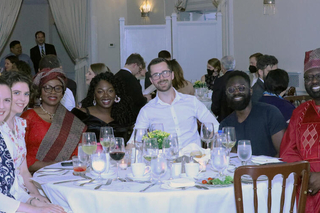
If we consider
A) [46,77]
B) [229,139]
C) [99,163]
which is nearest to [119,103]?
[46,77]

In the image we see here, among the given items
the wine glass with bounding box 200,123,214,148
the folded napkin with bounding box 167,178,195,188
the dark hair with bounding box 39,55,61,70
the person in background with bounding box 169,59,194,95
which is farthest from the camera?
the person in background with bounding box 169,59,194,95

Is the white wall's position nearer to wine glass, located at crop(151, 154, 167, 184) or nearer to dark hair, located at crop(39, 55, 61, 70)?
dark hair, located at crop(39, 55, 61, 70)

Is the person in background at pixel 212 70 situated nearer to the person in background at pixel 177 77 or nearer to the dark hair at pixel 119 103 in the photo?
the person in background at pixel 177 77

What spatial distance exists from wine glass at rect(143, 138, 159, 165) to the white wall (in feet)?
18.1

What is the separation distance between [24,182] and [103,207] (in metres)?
0.76

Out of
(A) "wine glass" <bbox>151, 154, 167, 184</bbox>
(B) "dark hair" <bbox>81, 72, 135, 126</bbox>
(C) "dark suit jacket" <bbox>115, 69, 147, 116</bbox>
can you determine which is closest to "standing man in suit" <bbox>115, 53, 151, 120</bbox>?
(C) "dark suit jacket" <bbox>115, 69, 147, 116</bbox>

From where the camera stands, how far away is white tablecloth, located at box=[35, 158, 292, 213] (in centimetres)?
209

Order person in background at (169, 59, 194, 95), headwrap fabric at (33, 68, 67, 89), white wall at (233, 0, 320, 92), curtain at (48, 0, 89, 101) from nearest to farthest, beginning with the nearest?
1. headwrap fabric at (33, 68, 67, 89)
2. person in background at (169, 59, 194, 95)
3. white wall at (233, 0, 320, 92)
4. curtain at (48, 0, 89, 101)

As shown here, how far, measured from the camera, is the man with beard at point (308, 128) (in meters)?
2.83

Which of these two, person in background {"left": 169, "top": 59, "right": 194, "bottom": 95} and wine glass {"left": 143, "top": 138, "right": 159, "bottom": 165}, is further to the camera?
person in background {"left": 169, "top": 59, "right": 194, "bottom": 95}

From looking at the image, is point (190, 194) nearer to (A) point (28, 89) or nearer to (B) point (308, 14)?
(A) point (28, 89)

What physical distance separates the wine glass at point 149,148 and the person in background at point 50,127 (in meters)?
1.11

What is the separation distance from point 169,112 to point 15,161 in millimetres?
1434

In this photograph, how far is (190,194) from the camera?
2088 millimetres
